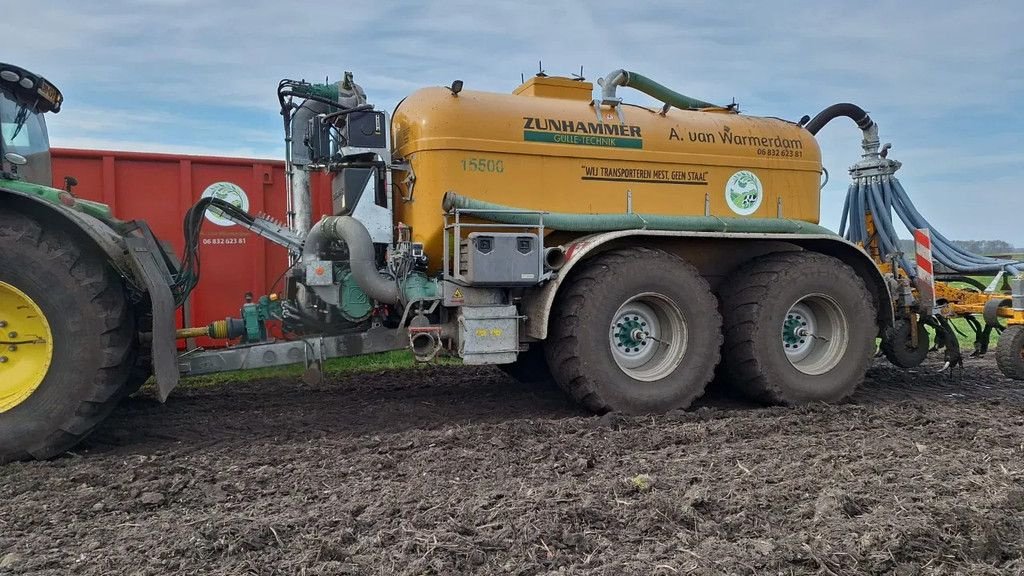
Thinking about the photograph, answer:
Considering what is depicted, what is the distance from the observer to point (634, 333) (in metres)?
5.61

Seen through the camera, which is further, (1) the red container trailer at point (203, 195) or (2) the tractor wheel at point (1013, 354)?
(1) the red container trailer at point (203, 195)

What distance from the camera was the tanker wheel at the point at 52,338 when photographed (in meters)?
4.22

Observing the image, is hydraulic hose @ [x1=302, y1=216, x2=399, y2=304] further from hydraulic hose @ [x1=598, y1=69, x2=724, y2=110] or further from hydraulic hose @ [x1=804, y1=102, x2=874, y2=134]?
hydraulic hose @ [x1=804, y1=102, x2=874, y2=134]

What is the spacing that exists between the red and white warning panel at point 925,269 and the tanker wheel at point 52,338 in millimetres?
6541

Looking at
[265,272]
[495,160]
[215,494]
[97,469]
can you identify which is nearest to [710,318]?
[495,160]

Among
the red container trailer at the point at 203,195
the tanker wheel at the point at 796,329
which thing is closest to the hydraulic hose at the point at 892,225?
the tanker wheel at the point at 796,329

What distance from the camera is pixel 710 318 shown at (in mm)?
5652

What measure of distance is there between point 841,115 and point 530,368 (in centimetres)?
417

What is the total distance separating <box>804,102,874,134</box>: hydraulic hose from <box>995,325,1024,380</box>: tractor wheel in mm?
2514

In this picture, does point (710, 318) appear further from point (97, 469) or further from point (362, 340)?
point (97, 469)

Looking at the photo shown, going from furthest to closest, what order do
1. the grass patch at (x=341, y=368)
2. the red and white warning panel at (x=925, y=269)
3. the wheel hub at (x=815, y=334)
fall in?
the grass patch at (x=341, y=368) → the red and white warning panel at (x=925, y=269) → the wheel hub at (x=815, y=334)

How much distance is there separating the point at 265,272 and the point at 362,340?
3.11 m

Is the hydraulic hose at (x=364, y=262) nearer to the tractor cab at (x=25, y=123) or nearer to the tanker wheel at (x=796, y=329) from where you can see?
the tractor cab at (x=25, y=123)

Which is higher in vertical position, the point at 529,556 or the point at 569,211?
the point at 569,211
